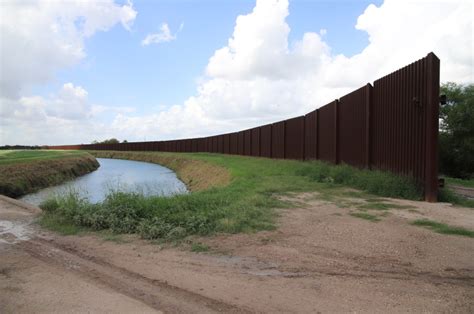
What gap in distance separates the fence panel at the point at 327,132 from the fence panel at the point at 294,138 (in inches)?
148

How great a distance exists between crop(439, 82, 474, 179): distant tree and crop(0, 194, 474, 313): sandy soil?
83.1 feet

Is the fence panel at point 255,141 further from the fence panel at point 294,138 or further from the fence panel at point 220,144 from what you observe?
the fence panel at point 220,144

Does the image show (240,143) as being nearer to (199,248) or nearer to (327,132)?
(327,132)

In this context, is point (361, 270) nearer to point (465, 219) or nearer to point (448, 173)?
point (465, 219)

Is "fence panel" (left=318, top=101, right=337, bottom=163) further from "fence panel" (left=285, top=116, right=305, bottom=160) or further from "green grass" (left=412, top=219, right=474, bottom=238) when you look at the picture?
"green grass" (left=412, top=219, right=474, bottom=238)

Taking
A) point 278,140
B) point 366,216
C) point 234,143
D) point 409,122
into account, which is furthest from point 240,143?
point 366,216

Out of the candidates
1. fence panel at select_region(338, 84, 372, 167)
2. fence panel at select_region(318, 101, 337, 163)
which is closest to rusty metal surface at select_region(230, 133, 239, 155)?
fence panel at select_region(318, 101, 337, 163)

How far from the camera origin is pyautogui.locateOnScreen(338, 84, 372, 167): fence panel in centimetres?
1452

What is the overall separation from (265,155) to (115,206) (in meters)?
25.9

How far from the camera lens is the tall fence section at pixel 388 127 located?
10.2 m

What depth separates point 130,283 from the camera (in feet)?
16.4

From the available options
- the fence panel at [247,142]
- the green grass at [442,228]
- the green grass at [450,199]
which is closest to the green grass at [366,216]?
the green grass at [442,228]

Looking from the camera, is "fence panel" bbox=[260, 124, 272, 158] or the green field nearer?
the green field

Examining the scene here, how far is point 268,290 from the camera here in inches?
183
